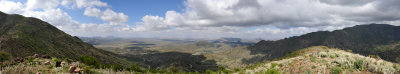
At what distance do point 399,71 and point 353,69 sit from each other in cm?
295

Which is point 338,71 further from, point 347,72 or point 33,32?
point 33,32

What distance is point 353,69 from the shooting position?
1374 centimetres

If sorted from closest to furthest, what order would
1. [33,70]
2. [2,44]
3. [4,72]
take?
[4,72] < [33,70] < [2,44]

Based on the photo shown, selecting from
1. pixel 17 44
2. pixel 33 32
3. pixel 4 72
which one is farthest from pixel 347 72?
pixel 33 32

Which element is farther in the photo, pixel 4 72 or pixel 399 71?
pixel 399 71

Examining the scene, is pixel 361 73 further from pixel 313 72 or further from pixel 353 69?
pixel 313 72

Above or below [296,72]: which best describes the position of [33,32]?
above

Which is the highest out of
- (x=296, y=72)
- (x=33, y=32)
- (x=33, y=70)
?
(x=33, y=32)

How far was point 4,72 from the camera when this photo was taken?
8102 mm

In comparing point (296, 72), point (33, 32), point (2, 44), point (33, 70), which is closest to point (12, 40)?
point (2, 44)

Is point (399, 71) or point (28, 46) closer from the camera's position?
point (399, 71)

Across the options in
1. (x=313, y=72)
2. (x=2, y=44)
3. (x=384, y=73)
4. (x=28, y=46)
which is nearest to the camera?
(x=384, y=73)

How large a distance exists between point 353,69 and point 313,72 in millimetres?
2935

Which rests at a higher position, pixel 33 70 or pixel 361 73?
pixel 33 70
